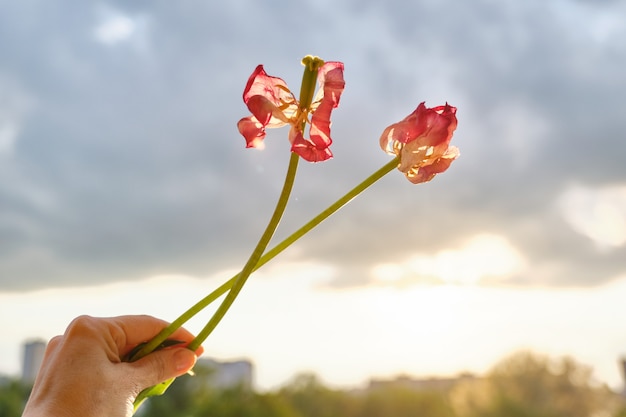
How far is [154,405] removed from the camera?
7.28m

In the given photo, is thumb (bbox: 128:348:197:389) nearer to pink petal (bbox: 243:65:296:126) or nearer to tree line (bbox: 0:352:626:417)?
pink petal (bbox: 243:65:296:126)

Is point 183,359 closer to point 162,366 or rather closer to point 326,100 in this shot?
point 162,366

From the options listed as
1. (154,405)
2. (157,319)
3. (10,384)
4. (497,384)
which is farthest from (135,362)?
(497,384)

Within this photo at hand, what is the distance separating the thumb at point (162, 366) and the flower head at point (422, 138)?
21 centimetres

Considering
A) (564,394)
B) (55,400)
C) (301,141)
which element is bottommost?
(55,400)

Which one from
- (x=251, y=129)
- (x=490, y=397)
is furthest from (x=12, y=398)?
(x=251, y=129)

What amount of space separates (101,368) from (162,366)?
0.04 m

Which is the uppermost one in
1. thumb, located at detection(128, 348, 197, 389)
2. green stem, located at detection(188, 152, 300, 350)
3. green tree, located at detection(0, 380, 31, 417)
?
green stem, located at detection(188, 152, 300, 350)

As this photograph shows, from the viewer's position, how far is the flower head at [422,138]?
43 cm

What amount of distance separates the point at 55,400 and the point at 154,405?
733 cm

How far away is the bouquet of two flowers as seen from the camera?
0.41 metres

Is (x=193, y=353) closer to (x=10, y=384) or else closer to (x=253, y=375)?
(x=10, y=384)

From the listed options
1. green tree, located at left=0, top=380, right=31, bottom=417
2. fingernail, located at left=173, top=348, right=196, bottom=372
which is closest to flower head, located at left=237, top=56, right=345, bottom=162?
fingernail, located at left=173, top=348, right=196, bottom=372

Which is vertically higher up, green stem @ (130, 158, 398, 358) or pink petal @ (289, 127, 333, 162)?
pink petal @ (289, 127, 333, 162)
